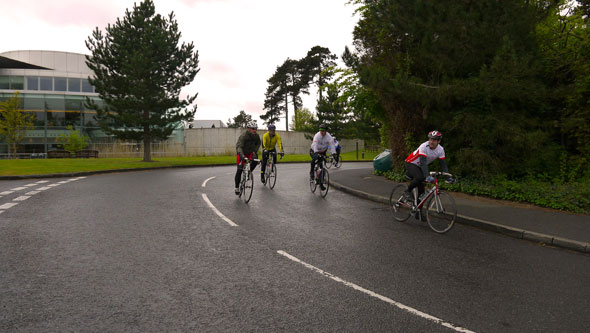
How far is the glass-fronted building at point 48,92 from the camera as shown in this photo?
38812mm

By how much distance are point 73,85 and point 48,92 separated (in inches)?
214

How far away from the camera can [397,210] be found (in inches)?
318

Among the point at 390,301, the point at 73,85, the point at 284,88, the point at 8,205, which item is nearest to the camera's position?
the point at 390,301

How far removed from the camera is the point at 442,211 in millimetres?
7137

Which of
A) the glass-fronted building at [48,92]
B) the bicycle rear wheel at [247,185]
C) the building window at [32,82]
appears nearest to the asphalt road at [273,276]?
the bicycle rear wheel at [247,185]

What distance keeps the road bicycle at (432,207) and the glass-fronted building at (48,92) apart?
122 feet

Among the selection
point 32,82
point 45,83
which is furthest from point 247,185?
point 32,82

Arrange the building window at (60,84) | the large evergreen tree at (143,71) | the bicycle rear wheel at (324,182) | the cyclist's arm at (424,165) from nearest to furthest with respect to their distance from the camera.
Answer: the cyclist's arm at (424,165)
the bicycle rear wheel at (324,182)
the large evergreen tree at (143,71)
the building window at (60,84)

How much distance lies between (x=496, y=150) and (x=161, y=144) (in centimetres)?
3367

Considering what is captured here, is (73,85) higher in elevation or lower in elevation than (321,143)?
higher

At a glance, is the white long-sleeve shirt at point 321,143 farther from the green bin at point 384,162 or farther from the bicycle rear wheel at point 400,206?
the green bin at point 384,162

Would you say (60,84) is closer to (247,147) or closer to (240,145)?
(247,147)

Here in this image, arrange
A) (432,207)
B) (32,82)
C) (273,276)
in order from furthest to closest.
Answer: (32,82) → (432,207) → (273,276)

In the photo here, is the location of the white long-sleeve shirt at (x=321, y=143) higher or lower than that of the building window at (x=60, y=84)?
lower
